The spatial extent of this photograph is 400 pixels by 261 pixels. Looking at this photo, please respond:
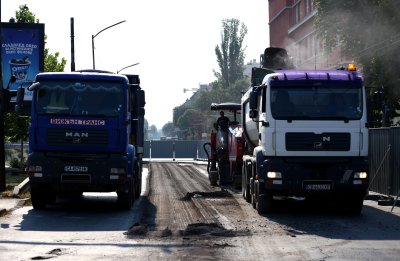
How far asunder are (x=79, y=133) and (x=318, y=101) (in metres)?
5.35

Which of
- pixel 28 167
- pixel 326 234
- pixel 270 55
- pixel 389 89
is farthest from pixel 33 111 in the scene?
pixel 389 89

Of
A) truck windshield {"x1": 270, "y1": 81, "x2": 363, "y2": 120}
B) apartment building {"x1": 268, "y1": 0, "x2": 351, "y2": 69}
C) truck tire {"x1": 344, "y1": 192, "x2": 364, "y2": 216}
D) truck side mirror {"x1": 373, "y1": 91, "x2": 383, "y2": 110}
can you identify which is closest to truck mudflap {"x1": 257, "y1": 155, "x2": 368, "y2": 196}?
truck tire {"x1": 344, "y1": 192, "x2": 364, "y2": 216}

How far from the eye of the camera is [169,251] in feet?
38.0

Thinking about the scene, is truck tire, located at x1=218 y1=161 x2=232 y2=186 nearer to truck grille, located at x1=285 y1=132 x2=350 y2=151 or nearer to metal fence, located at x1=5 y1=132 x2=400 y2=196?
metal fence, located at x1=5 y1=132 x2=400 y2=196

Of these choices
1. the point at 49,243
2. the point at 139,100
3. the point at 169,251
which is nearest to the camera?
the point at 169,251

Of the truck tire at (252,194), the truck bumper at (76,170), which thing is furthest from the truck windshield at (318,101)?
the truck bumper at (76,170)

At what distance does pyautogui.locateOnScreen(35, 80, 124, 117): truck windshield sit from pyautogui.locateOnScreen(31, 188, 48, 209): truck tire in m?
2.02

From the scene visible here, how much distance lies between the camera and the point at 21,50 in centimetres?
3034

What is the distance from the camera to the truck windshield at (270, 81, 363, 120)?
1733 cm

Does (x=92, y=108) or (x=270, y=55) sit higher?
(x=270, y=55)

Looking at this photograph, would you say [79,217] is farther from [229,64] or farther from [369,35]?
[229,64]

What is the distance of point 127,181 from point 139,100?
92.7 inches

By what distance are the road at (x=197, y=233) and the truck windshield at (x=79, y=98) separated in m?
2.33

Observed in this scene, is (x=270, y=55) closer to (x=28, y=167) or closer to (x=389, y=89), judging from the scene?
(x=28, y=167)
